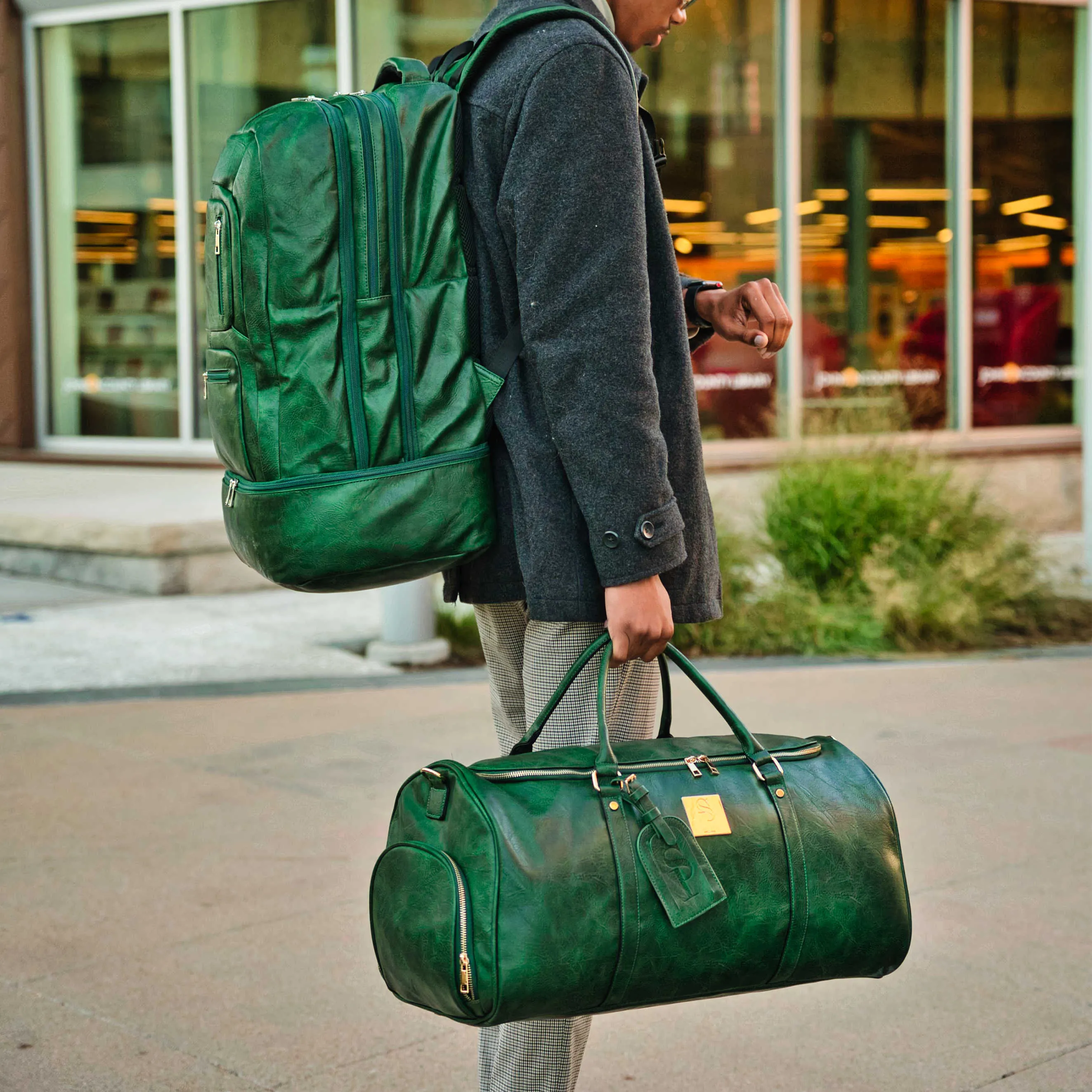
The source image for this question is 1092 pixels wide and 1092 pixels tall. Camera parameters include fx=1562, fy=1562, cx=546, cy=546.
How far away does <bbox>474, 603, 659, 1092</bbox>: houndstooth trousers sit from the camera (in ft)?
7.42

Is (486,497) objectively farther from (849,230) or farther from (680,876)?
(849,230)

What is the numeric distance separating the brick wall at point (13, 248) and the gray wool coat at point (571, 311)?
34.4ft

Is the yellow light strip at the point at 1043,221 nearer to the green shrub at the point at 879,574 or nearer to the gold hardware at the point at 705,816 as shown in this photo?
the green shrub at the point at 879,574

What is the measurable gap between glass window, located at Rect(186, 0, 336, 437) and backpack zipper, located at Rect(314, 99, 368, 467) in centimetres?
952

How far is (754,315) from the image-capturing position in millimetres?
2461

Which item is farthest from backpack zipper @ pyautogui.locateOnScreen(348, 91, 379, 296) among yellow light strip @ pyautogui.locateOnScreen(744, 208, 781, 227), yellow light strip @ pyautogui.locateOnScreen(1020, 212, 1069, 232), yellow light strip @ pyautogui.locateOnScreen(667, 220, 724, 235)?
yellow light strip @ pyautogui.locateOnScreen(1020, 212, 1069, 232)

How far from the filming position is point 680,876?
2004 mm

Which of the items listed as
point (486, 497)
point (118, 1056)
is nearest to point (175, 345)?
point (118, 1056)

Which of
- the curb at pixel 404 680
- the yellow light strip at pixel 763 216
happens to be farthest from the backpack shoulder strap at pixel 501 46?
the yellow light strip at pixel 763 216

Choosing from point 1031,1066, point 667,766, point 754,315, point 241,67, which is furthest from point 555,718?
point 241,67

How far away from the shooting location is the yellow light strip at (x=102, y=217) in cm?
1189

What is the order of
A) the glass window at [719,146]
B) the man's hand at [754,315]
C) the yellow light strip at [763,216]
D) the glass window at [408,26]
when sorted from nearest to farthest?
the man's hand at [754,315], the glass window at [408,26], the glass window at [719,146], the yellow light strip at [763,216]

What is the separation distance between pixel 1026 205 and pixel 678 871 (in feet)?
37.5

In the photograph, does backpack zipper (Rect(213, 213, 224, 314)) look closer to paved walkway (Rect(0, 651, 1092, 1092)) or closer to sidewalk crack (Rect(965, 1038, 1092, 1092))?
paved walkway (Rect(0, 651, 1092, 1092))
